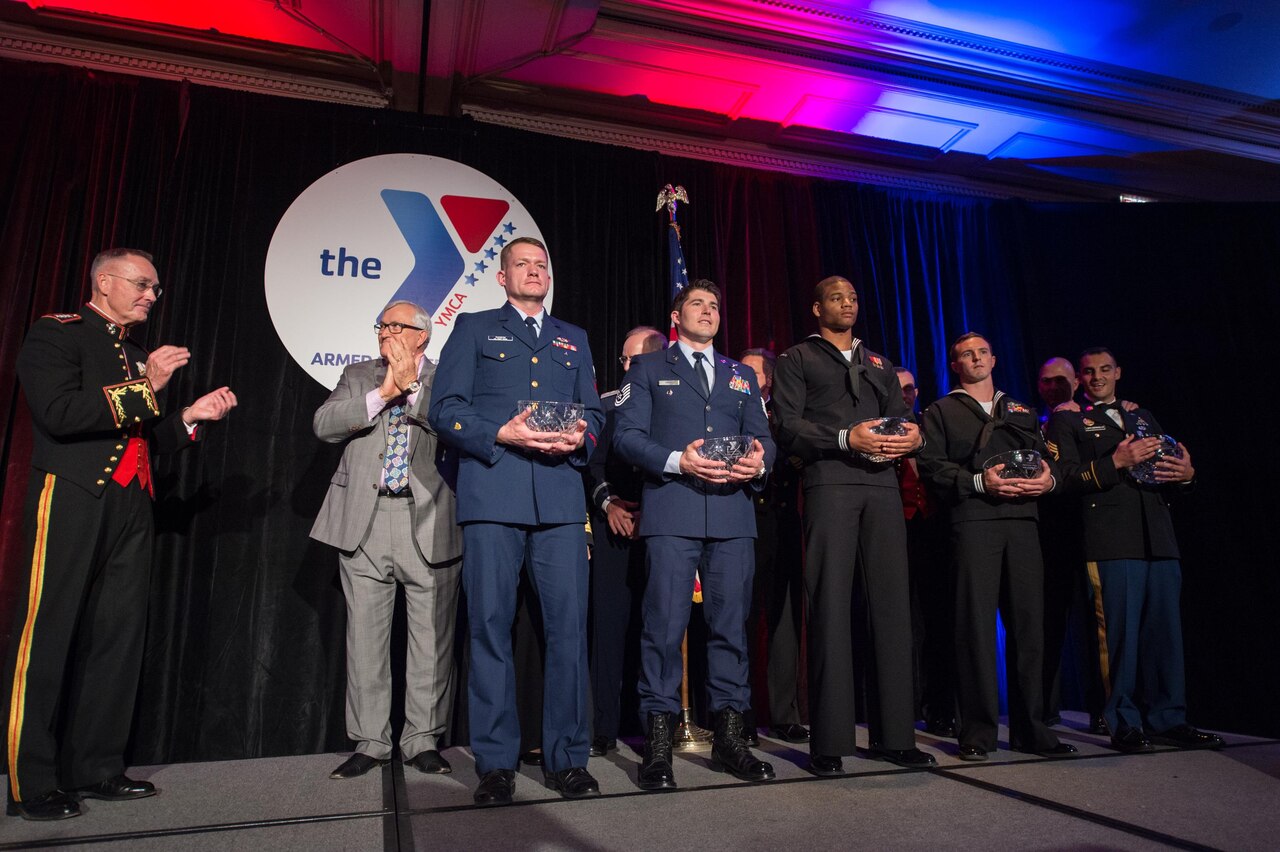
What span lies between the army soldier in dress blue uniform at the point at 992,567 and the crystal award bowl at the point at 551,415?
1.85 m

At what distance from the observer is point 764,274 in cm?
541

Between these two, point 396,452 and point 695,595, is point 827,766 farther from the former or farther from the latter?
point 396,452

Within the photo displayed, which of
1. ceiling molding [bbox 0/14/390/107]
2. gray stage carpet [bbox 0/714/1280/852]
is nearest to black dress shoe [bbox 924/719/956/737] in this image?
gray stage carpet [bbox 0/714/1280/852]

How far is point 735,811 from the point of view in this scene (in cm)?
252

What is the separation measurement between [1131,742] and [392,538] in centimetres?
328

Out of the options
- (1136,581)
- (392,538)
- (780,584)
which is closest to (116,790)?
(392,538)

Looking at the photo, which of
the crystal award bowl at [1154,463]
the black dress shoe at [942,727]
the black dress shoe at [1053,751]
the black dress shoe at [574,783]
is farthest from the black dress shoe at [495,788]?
the crystal award bowl at [1154,463]

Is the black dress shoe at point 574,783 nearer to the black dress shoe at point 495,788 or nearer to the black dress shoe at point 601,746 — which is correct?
the black dress shoe at point 495,788

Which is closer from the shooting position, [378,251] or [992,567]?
[992,567]

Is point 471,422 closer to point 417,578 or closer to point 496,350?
point 496,350

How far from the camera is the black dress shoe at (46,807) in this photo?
2.60 metres

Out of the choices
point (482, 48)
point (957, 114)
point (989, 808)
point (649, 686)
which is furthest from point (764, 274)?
point (989, 808)

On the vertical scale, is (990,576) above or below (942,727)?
above

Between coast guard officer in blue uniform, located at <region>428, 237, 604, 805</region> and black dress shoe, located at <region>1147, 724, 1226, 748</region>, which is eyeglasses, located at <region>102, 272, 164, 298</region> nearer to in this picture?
coast guard officer in blue uniform, located at <region>428, 237, 604, 805</region>
